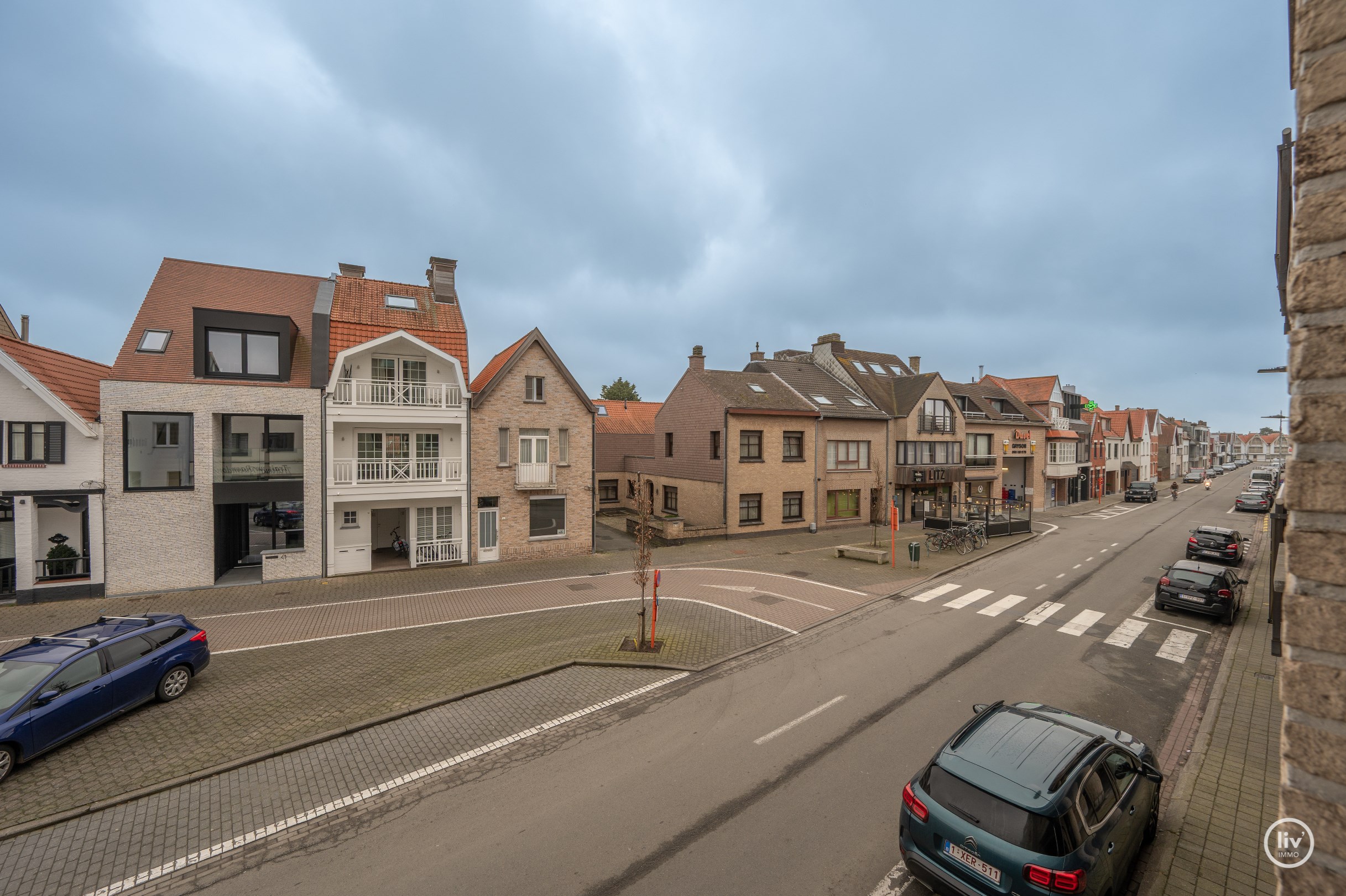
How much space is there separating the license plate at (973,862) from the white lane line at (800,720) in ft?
12.0

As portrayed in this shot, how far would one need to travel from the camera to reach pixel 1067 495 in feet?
157

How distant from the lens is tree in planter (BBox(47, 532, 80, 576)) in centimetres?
1680

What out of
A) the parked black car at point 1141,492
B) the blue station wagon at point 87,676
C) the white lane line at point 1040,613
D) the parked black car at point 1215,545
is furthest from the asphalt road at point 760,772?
the parked black car at point 1141,492

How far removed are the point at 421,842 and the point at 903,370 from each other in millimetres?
41901

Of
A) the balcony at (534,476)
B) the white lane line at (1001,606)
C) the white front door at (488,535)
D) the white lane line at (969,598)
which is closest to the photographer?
the white lane line at (1001,606)

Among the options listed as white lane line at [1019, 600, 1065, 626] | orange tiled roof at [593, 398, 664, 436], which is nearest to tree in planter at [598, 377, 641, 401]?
orange tiled roof at [593, 398, 664, 436]

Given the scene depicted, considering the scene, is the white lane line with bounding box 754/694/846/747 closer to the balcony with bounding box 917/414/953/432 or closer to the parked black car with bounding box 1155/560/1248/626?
the parked black car with bounding box 1155/560/1248/626

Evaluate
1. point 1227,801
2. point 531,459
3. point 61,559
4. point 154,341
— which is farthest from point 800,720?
point 154,341

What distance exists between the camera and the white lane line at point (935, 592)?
58.3 feet

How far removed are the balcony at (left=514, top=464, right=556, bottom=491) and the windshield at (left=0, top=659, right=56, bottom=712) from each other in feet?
47.2

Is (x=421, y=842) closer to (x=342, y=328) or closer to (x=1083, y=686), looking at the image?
(x=1083, y=686)

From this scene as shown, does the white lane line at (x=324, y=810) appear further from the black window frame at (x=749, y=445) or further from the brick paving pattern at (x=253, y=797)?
the black window frame at (x=749, y=445)

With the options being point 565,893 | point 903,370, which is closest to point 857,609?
point 565,893

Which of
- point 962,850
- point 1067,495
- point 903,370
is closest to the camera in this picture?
point 962,850
